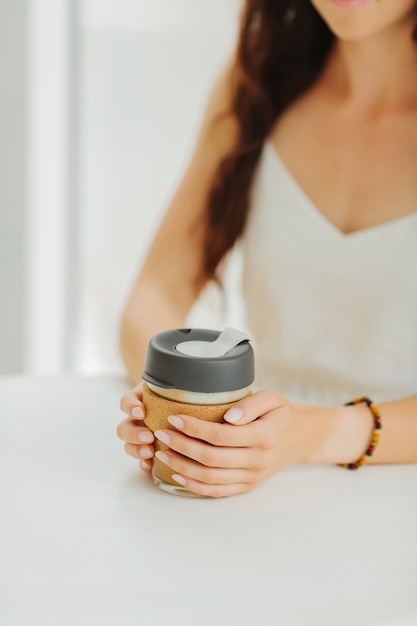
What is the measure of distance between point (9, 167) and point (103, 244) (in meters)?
0.40

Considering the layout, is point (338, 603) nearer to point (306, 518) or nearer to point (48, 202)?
point (306, 518)

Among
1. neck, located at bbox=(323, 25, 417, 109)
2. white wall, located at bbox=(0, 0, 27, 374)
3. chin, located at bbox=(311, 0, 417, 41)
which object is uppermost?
chin, located at bbox=(311, 0, 417, 41)

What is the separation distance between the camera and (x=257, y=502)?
0.84m

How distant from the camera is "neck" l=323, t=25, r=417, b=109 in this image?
1330mm

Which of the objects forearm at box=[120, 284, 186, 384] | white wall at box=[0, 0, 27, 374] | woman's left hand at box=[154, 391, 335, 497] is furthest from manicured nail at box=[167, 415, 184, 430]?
white wall at box=[0, 0, 27, 374]

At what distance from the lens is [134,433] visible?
2.81 ft

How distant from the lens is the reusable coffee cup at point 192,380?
790 millimetres

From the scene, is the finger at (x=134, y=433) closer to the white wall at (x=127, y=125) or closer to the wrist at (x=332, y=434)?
the wrist at (x=332, y=434)

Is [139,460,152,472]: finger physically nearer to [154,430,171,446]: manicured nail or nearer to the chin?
[154,430,171,446]: manicured nail

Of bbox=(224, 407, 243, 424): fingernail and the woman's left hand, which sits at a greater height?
bbox=(224, 407, 243, 424): fingernail

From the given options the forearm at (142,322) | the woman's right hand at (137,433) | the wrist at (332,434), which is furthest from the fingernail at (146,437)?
the forearm at (142,322)

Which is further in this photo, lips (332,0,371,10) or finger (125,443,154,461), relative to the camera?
lips (332,0,371,10)

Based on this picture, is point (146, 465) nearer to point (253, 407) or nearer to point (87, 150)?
point (253, 407)

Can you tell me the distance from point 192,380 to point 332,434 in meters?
0.22
